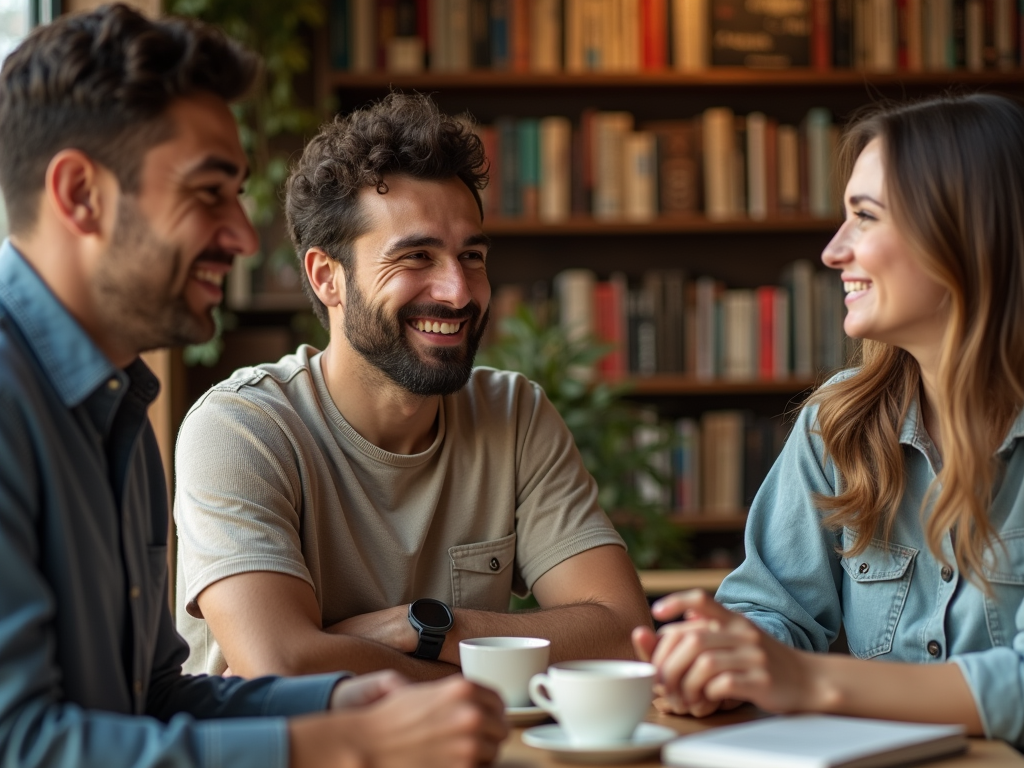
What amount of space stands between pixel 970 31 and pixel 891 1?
287 mm

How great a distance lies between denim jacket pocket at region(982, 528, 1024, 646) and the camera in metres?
1.46

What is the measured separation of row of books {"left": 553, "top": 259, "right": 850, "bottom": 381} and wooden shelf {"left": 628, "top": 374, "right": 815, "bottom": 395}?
28 millimetres

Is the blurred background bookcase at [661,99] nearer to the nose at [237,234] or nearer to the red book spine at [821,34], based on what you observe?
the red book spine at [821,34]

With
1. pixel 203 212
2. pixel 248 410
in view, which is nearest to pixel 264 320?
pixel 248 410

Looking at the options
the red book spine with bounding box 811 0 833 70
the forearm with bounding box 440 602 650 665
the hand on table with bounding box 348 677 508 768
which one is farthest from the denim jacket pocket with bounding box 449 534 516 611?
the red book spine with bounding box 811 0 833 70

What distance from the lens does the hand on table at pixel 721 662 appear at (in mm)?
1157

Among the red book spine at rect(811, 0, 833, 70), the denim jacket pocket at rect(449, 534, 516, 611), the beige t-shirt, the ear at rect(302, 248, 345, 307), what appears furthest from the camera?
the red book spine at rect(811, 0, 833, 70)

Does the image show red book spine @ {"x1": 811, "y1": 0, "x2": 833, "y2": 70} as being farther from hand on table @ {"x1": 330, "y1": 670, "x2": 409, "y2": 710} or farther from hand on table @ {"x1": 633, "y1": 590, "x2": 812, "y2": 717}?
hand on table @ {"x1": 330, "y1": 670, "x2": 409, "y2": 710}

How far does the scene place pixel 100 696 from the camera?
1073 millimetres

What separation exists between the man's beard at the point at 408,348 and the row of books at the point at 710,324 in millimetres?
2019

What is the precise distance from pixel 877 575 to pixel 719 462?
2.37m

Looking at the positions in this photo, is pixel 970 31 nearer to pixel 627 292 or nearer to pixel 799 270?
pixel 799 270

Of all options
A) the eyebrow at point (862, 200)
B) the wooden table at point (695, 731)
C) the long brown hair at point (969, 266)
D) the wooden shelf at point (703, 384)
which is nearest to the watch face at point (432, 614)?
the wooden table at point (695, 731)

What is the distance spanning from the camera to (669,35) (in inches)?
155
